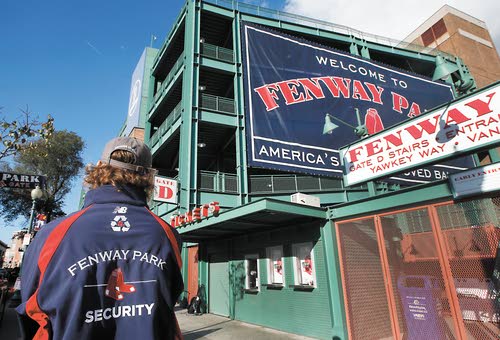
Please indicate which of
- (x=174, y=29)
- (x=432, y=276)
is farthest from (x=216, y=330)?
(x=174, y=29)

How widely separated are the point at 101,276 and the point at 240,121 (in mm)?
15189

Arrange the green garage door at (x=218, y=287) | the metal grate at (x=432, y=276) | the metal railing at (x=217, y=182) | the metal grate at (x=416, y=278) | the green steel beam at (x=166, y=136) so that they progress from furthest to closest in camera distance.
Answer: the green steel beam at (x=166, y=136)
the metal railing at (x=217, y=182)
the green garage door at (x=218, y=287)
the metal grate at (x=416, y=278)
the metal grate at (x=432, y=276)

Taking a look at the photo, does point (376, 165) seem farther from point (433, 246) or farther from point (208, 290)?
point (208, 290)

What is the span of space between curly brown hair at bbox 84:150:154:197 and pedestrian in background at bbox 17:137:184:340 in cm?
4

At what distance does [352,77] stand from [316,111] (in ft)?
15.0

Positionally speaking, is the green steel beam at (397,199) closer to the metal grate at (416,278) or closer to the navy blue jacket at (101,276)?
the metal grate at (416,278)

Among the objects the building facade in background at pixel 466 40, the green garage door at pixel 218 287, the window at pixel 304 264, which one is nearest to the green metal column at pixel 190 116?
the green garage door at pixel 218 287

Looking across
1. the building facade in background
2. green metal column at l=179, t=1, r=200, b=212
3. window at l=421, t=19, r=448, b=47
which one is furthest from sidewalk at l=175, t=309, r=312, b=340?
window at l=421, t=19, r=448, b=47

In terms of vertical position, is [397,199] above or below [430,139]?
below

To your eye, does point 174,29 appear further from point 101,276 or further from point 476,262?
point 101,276

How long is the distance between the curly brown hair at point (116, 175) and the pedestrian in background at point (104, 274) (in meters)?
0.04

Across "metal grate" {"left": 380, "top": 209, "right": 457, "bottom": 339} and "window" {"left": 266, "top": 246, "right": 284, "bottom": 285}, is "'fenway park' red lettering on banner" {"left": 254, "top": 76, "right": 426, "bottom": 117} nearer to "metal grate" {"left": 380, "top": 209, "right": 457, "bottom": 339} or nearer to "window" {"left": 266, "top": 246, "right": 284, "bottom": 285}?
"window" {"left": 266, "top": 246, "right": 284, "bottom": 285}

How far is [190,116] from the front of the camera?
51.4 ft

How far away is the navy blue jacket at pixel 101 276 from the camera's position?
3.80 feet
